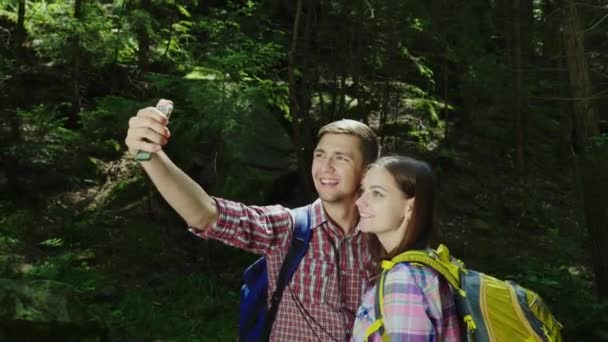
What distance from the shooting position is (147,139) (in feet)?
7.06

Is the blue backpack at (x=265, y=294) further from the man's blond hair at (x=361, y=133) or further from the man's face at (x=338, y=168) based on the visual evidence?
the man's blond hair at (x=361, y=133)

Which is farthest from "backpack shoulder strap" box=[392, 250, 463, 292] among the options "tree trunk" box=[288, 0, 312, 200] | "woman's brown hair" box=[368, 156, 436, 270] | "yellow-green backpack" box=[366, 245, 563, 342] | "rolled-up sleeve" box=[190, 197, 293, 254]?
"tree trunk" box=[288, 0, 312, 200]

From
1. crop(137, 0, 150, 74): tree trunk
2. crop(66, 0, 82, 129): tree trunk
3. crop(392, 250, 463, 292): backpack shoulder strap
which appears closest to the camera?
crop(392, 250, 463, 292): backpack shoulder strap

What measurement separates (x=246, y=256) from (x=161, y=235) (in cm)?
127

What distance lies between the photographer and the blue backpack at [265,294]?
236 centimetres

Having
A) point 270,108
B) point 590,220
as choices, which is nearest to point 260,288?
point 590,220

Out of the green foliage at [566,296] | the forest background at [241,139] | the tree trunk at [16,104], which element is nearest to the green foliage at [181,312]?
the forest background at [241,139]

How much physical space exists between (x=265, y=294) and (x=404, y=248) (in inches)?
25.0

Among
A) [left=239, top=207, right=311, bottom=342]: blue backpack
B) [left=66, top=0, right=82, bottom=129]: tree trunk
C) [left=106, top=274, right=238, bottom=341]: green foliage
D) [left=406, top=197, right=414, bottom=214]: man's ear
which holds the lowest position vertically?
[left=106, top=274, right=238, bottom=341]: green foliage

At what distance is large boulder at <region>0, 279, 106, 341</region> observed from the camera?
18.4ft

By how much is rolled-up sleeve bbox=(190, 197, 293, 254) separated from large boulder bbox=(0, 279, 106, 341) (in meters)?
3.93

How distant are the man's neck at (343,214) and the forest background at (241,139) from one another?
4.09 m

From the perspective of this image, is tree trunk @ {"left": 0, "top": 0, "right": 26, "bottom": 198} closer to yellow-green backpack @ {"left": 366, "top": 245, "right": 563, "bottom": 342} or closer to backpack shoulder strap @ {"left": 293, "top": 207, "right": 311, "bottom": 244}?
backpack shoulder strap @ {"left": 293, "top": 207, "right": 311, "bottom": 244}

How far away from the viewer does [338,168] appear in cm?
244
